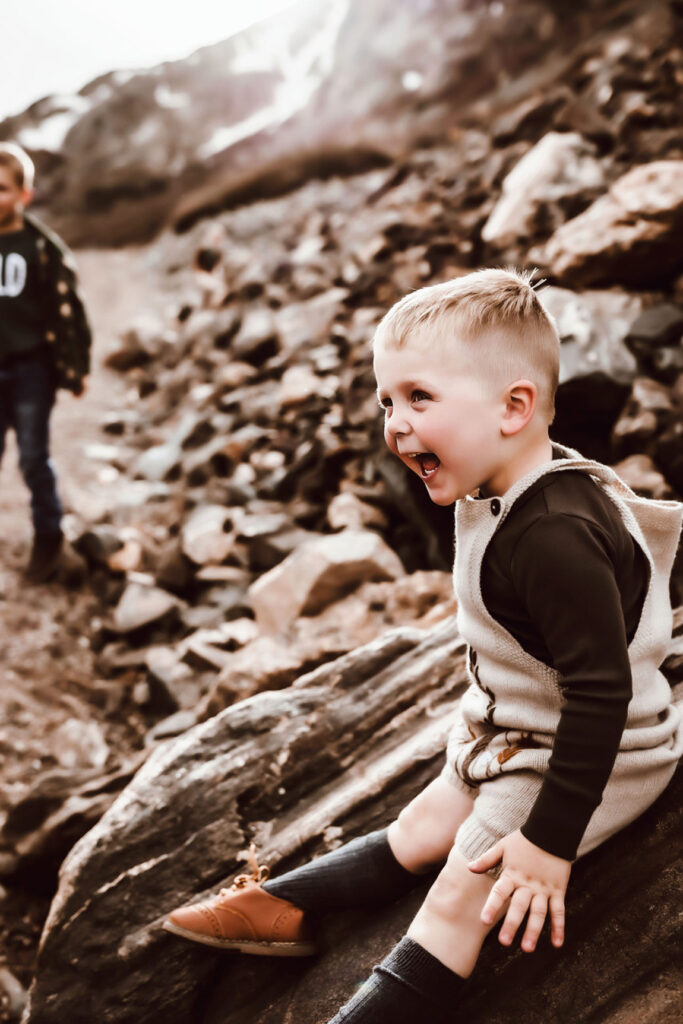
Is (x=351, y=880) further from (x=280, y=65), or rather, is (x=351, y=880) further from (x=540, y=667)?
(x=280, y=65)

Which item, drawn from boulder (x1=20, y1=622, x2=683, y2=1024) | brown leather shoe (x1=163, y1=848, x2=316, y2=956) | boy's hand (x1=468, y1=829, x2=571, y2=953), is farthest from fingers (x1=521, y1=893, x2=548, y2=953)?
brown leather shoe (x1=163, y1=848, x2=316, y2=956)

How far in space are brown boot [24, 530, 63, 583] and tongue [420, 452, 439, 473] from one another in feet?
11.3

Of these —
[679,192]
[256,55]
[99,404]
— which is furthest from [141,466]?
[256,55]

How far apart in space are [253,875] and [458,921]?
2.40 ft

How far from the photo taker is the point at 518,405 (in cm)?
133

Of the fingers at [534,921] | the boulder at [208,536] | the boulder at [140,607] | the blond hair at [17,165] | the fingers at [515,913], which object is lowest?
the boulder at [208,536]

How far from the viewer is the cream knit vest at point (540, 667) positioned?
4.38 ft

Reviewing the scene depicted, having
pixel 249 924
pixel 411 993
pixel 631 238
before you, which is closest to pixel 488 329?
pixel 411 993

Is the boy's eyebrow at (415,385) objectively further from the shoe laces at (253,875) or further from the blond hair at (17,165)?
the blond hair at (17,165)

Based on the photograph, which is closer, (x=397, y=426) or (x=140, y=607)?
(x=397, y=426)

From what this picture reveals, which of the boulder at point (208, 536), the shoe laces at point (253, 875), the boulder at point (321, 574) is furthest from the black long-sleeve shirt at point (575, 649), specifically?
the boulder at point (208, 536)

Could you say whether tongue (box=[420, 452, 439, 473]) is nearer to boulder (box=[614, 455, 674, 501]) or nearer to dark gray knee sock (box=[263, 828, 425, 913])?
dark gray knee sock (box=[263, 828, 425, 913])

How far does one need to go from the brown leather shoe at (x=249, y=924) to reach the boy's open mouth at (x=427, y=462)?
3.40 feet

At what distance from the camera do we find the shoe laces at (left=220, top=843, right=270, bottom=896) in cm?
182
